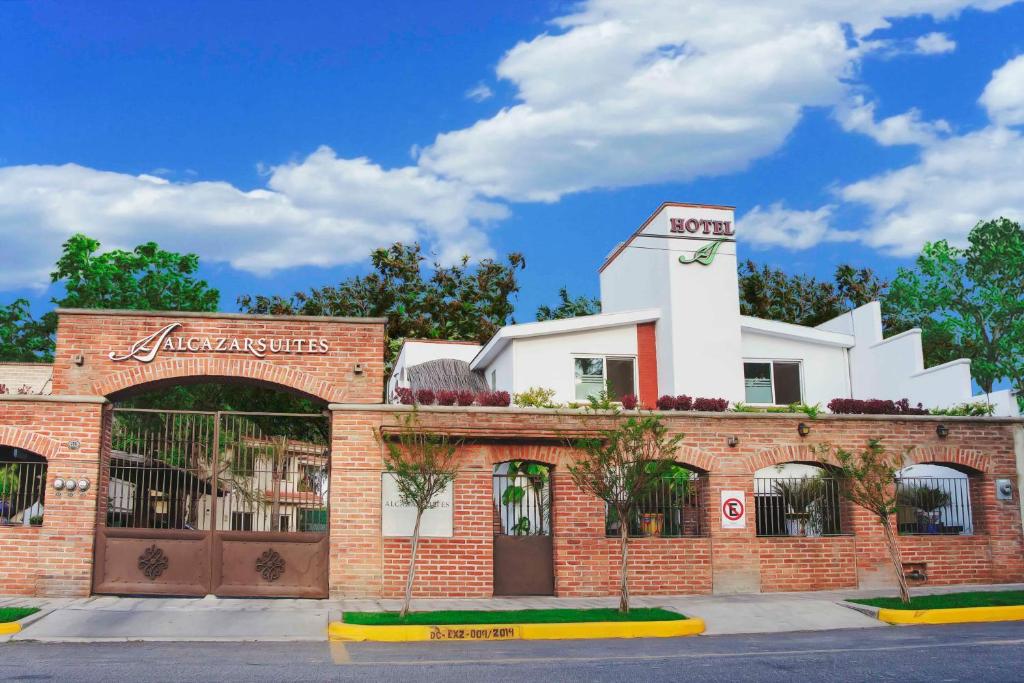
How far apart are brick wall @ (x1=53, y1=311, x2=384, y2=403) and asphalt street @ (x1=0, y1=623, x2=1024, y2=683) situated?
5772 millimetres

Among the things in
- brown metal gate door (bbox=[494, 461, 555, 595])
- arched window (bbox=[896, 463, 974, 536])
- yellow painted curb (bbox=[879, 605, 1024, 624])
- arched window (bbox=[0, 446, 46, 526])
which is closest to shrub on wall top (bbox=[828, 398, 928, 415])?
arched window (bbox=[896, 463, 974, 536])

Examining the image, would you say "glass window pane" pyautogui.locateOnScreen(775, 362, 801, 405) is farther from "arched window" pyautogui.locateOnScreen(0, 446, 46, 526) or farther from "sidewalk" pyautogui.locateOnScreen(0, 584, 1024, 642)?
"arched window" pyautogui.locateOnScreen(0, 446, 46, 526)

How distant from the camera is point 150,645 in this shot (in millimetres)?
12742

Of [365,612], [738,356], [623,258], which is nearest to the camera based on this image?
[365,612]

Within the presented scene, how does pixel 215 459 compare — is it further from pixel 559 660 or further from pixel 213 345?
pixel 559 660

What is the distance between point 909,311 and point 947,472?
2727cm

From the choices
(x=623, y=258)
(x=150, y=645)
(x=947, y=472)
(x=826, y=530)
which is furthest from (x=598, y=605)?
(x=623, y=258)

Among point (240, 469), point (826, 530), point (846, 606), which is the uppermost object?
point (240, 469)

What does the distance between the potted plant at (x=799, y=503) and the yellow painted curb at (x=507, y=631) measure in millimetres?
→ 5614

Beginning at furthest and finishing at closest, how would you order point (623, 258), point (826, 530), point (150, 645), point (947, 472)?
point (623, 258)
point (947, 472)
point (826, 530)
point (150, 645)

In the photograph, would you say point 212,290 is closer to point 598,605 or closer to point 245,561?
point 245,561

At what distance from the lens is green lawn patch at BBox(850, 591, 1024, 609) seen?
16.0 metres

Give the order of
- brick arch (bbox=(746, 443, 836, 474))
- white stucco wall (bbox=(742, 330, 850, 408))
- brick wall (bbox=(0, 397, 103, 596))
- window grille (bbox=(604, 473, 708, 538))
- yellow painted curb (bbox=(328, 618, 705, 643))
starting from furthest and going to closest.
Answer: white stucco wall (bbox=(742, 330, 850, 408)), brick arch (bbox=(746, 443, 836, 474)), window grille (bbox=(604, 473, 708, 538)), brick wall (bbox=(0, 397, 103, 596)), yellow painted curb (bbox=(328, 618, 705, 643))

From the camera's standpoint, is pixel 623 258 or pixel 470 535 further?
pixel 623 258
